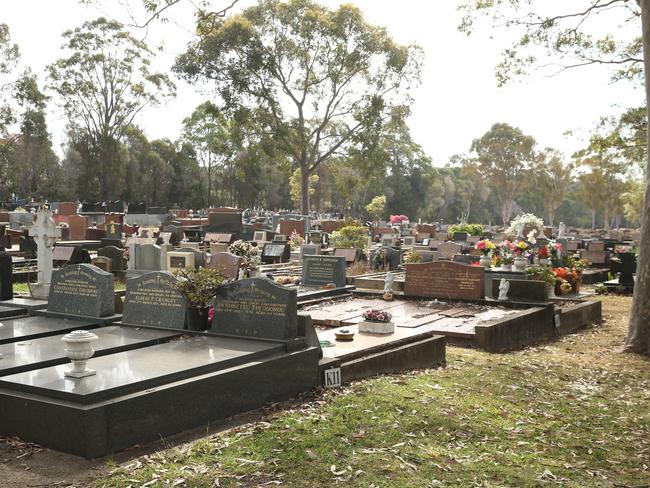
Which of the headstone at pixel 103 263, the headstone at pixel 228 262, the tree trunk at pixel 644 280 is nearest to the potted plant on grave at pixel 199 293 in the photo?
the headstone at pixel 228 262

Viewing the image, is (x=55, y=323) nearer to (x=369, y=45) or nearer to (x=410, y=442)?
(x=410, y=442)

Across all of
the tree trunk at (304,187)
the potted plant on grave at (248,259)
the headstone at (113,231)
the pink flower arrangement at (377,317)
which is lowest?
the pink flower arrangement at (377,317)

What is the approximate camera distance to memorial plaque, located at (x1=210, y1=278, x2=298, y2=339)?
7.67 meters

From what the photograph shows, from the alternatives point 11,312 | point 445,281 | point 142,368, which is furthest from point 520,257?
point 142,368

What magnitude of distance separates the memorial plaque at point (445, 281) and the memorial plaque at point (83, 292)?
6.57m

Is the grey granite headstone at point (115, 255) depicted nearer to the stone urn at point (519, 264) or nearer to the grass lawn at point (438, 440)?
the stone urn at point (519, 264)

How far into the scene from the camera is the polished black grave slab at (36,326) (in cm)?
824

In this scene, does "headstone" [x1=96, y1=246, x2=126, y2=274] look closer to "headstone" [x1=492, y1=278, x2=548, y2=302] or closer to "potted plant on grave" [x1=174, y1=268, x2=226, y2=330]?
"headstone" [x1=492, y1=278, x2=548, y2=302]

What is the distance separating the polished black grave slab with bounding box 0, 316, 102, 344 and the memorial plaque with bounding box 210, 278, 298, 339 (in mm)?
1914

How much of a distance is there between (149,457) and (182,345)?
229 cm

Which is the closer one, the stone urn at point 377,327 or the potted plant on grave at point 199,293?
the potted plant on grave at point 199,293

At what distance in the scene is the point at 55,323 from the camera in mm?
9156

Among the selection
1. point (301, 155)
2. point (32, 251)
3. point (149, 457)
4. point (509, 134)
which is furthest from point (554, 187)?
point (149, 457)

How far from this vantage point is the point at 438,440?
19.9ft
